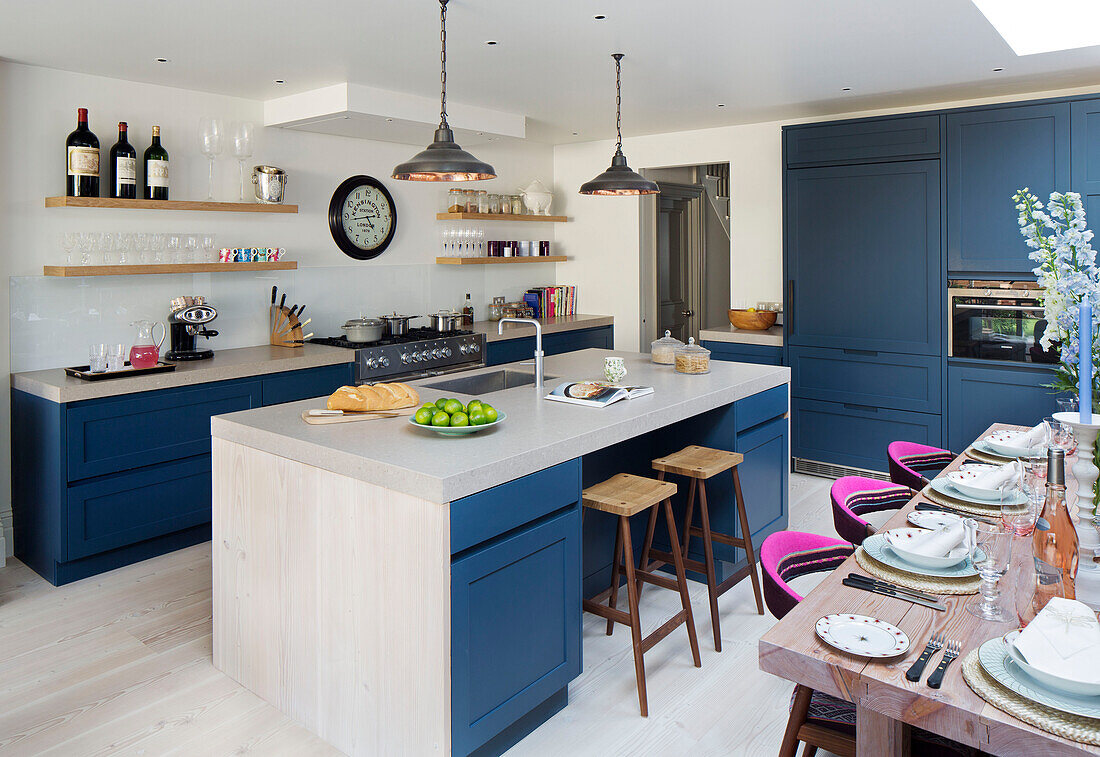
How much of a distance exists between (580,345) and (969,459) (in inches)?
161

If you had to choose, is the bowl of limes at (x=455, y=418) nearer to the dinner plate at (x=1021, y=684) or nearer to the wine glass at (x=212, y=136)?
the dinner plate at (x=1021, y=684)

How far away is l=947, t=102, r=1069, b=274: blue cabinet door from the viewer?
4648 mm

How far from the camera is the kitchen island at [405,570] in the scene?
2225 mm

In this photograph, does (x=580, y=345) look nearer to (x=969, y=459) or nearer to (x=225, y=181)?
(x=225, y=181)

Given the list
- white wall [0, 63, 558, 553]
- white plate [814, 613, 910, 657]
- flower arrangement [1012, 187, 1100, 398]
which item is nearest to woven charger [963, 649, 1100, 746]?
white plate [814, 613, 910, 657]

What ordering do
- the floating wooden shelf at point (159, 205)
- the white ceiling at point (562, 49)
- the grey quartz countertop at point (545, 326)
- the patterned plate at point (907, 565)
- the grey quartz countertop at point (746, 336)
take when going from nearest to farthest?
the patterned plate at point (907, 565) → the white ceiling at point (562, 49) → the floating wooden shelf at point (159, 205) → the grey quartz countertop at point (746, 336) → the grey quartz countertop at point (545, 326)

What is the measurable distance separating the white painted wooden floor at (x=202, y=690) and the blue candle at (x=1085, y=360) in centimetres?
140

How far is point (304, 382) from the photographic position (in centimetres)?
471

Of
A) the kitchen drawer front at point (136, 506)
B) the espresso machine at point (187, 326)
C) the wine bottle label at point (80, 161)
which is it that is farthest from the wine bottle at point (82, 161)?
the kitchen drawer front at point (136, 506)

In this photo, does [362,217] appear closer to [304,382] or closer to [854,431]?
[304,382]

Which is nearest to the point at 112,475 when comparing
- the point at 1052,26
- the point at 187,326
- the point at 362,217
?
the point at 187,326

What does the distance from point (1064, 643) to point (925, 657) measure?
0.24 meters

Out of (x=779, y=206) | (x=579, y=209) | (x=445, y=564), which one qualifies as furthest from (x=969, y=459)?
(x=579, y=209)

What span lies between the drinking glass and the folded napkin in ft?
0.41
